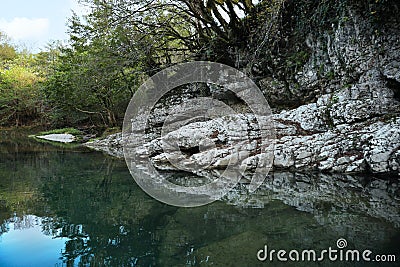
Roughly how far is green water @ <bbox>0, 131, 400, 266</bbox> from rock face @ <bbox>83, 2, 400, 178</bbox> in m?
0.75

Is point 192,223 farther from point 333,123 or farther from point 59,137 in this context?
point 59,137

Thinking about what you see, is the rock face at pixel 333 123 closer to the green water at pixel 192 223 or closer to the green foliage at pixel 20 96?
the green water at pixel 192 223

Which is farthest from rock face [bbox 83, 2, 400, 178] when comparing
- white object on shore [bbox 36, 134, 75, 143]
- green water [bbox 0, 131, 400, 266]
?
white object on shore [bbox 36, 134, 75, 143]

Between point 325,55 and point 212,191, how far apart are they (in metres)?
6.05

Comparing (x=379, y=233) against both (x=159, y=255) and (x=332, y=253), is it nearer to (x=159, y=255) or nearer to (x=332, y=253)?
(x=332, y=253)

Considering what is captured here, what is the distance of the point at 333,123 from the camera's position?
732 centimetres

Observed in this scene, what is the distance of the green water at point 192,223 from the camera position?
9.78 ft

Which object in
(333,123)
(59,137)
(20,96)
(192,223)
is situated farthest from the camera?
(20,96)

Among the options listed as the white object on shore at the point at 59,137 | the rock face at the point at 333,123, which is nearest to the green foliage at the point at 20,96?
the white object on shore at the point at 59,137

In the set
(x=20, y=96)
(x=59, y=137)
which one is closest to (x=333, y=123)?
(x=59, y=137)

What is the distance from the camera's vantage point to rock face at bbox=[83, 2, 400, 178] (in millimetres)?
6176

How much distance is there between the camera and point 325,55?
8.84m

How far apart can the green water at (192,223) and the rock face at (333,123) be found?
0.75m

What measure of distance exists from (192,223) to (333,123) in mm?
5123
